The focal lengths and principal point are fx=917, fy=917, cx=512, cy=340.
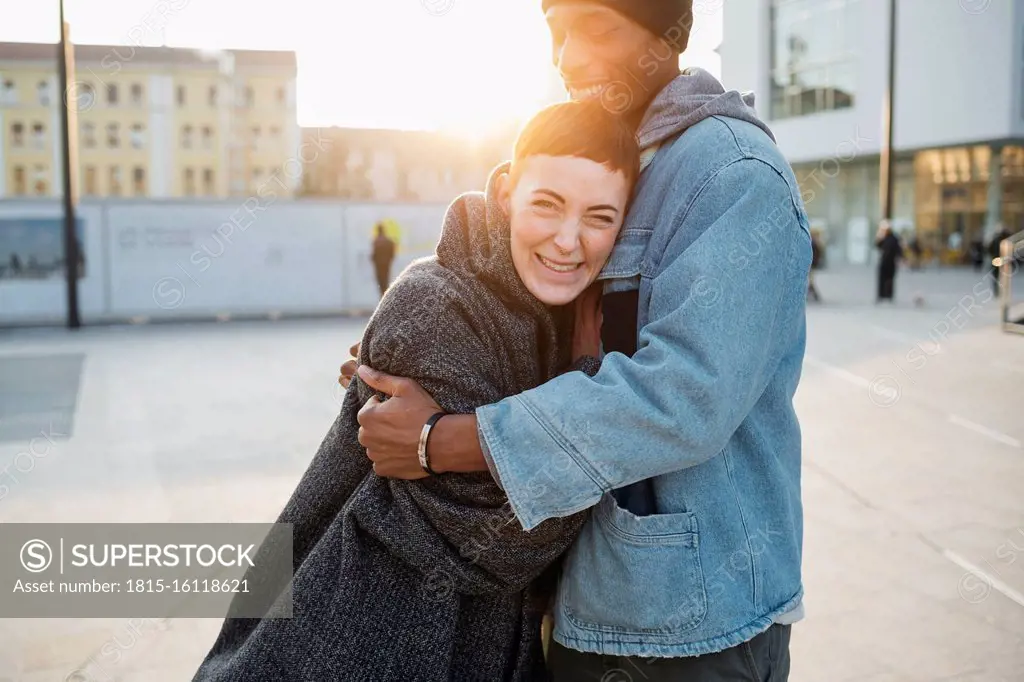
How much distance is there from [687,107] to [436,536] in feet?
2.74

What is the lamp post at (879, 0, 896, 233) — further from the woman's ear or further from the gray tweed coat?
the gray tweed coat

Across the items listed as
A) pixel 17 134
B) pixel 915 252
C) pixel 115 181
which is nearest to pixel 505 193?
pixel 915 252

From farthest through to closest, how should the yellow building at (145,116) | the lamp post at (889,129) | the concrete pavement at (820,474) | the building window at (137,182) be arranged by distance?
the building window at (137,182) < the yellow building at (145,116) < the lamp post at (889,129) < the concrete pavement at (820,474)

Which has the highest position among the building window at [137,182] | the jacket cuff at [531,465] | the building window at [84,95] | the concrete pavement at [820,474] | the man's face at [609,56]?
the building window at [84,95]

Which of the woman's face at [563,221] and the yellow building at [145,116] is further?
the yellow building at [145,116]

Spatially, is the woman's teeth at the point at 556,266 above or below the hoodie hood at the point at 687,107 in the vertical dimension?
below

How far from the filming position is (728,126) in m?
1.53

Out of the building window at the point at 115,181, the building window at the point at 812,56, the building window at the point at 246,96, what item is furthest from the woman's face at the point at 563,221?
the building window at the point at 115,181

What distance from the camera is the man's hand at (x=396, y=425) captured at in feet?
4.77

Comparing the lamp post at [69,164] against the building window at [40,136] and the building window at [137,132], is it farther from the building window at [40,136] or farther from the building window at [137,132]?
the building window at [40,136]

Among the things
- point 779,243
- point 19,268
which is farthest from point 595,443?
point 19,268

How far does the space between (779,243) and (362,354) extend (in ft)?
2.34

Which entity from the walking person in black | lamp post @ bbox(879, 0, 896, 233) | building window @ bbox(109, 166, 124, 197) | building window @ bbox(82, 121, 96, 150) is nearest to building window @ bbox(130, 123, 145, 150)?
building window @ bbox(109, 166, 124, 197)

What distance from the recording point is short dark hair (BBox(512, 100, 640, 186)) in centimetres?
150
